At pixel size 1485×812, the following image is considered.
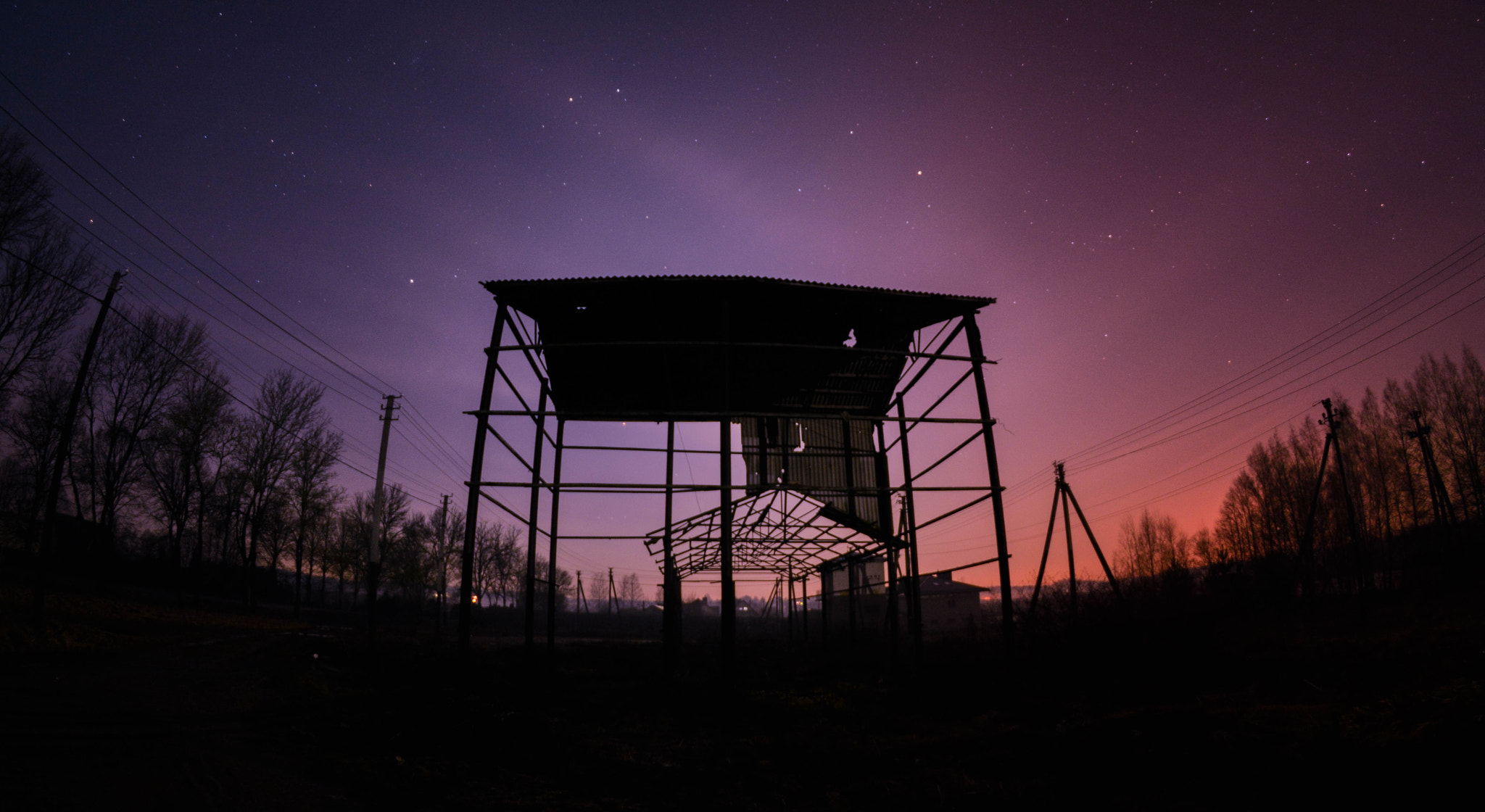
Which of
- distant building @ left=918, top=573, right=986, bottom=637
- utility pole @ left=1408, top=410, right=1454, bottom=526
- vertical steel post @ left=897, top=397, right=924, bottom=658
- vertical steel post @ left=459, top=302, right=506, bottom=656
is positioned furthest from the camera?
distant building @ left=918, top=573, right=986, bottom=637

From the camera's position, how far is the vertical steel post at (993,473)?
10.6m

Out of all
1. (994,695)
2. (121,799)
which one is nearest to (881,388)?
(994,695)

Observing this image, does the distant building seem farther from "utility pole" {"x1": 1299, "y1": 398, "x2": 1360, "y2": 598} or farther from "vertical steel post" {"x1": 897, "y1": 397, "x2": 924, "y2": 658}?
"vertical steel post" {"x1": 897, "y1": 397, "x2": 924, "y2": 658}

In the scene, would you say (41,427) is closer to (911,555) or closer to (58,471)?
(58,471)

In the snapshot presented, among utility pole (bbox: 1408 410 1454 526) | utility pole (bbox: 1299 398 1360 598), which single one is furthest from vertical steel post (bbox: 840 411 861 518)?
utility pole (bbox: 1408 410 1454 526)

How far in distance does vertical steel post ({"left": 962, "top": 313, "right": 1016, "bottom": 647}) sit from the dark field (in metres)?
0.87

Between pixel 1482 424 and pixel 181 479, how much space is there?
79.1 meters

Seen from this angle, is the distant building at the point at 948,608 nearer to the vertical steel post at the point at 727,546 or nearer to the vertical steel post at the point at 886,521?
the vertical steel post at the point at 886,521

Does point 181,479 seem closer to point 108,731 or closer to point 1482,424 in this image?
point 108,731

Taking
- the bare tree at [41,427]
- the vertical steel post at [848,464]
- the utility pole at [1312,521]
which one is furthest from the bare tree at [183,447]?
the utility pole at [1312,521]

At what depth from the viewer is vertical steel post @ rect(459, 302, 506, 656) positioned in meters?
10.2

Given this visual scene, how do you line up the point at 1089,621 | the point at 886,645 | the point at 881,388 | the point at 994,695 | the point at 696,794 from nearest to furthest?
the point at 696,794 < the point at 994,695 < the point at 881,388 < the point at 1089,621 < the point at 886,645

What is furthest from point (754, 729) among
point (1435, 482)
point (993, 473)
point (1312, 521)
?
point (1435, 482)

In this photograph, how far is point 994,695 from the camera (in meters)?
11.0
